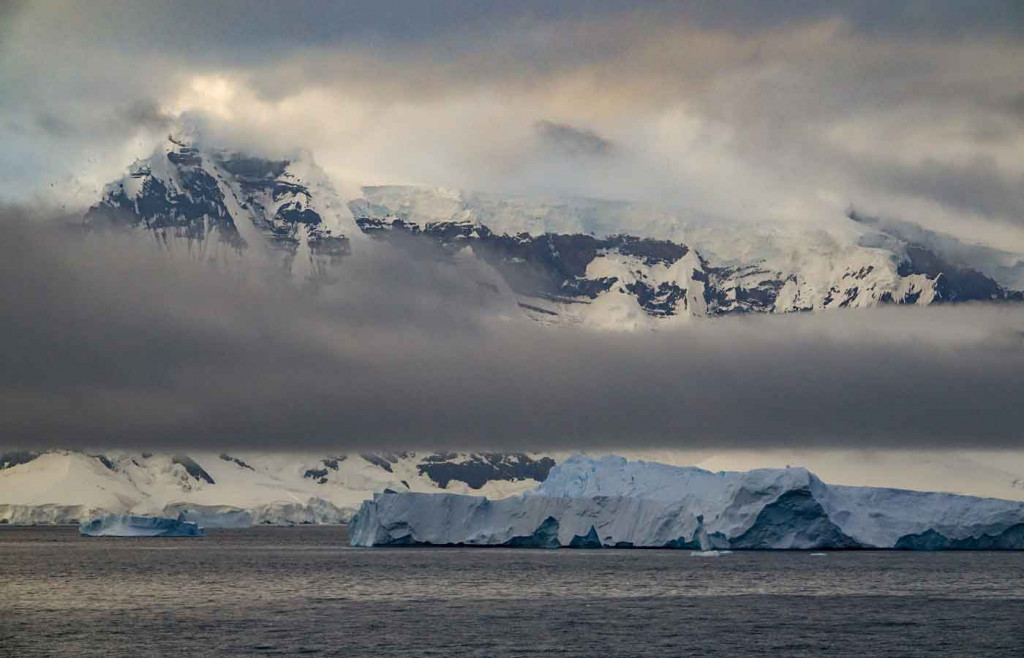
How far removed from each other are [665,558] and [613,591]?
34532mm

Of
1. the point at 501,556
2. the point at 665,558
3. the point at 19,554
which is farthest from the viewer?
the point at 19,554

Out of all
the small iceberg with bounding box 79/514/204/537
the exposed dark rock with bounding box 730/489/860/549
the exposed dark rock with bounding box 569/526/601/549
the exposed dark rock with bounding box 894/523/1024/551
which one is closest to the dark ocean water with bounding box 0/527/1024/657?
the exposed dark rock with bounding box 894/523/1024/551

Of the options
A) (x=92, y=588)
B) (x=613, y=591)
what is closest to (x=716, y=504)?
(x=613, y=591)

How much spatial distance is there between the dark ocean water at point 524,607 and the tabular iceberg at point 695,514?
6.80 feet

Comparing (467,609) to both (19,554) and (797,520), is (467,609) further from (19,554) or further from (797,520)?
(19,554)

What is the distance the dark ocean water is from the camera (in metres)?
54.2

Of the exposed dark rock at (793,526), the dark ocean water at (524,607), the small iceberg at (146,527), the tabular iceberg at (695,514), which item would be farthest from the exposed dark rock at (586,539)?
the small iceberg at (146,527)

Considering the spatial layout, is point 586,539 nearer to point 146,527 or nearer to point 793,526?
point 793,526

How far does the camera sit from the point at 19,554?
13388cm

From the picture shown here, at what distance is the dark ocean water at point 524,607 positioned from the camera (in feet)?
178

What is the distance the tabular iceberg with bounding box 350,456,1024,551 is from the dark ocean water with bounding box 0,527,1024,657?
6.80 ft

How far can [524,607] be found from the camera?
69.0 m

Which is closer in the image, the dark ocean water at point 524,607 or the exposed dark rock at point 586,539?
the dark ocean water at point 524,607

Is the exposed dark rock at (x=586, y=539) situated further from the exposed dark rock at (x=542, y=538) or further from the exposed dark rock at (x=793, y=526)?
the exposed dark rock at (x=793, y=526)
